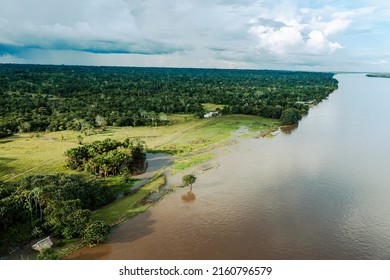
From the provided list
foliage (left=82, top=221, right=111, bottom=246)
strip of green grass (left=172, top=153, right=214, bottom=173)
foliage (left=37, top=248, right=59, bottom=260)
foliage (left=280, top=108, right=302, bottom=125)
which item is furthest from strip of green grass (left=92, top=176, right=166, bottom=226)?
foliage (left=280, top=108, right=302, bottom=125)

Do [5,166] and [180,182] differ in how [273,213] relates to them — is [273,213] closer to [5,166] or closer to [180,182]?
[180,182]

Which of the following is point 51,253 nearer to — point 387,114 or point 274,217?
point 274,217

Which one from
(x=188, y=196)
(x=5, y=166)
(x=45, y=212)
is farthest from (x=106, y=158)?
(x=5, y=166)

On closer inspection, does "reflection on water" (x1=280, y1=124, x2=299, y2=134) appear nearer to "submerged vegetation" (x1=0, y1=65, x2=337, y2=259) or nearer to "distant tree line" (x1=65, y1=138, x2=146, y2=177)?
"submerged vegetation" (x1=0, y1=65, x2=337, y2=259)

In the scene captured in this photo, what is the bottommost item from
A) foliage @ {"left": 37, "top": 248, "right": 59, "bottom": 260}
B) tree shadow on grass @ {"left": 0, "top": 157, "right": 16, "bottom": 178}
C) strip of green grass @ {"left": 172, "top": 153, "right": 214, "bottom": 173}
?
foliage @ {"left": 37, "top": 248, "right": 59, "bottom": 260}

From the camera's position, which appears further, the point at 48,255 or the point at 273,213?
the point at 273,213

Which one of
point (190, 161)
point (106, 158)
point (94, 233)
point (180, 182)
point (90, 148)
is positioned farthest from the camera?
point (190, 161)

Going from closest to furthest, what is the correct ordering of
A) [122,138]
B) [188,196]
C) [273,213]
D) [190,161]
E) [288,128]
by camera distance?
1. [273,213]
2. [188,196]
3. [190,161]
4. [122,138]
5. [288,128]
